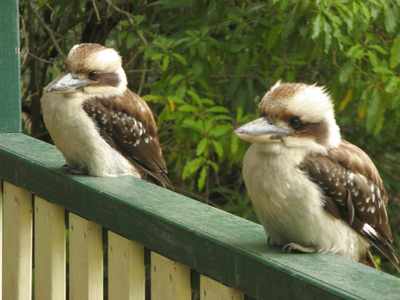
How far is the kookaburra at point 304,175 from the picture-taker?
3.00 metres

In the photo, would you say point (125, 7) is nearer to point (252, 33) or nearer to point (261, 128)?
point (252, 33)

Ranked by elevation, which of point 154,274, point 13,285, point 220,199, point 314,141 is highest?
point 314,141

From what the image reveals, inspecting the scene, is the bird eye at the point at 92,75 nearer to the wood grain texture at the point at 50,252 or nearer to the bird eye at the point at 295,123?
the wood grain texture at the point at 50,252

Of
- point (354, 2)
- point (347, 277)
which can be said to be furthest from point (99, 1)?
point (347, 277)

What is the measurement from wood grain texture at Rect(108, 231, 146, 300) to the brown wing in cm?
147

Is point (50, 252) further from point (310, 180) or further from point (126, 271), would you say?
point (310, 180)

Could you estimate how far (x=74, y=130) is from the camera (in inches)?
177

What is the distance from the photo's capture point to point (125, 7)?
738 cm

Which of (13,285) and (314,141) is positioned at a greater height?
(314,141)

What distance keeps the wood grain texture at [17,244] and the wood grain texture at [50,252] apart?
0.27 feet

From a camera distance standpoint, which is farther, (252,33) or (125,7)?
(125,7)

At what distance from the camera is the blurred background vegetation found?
227 inches

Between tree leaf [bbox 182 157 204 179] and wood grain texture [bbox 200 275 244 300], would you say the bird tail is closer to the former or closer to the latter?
wood grain texture [bbox 200 275 244 300]

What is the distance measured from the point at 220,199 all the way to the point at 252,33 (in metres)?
1.26
